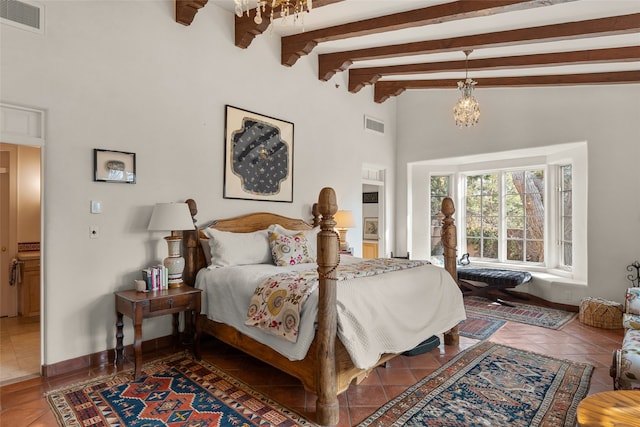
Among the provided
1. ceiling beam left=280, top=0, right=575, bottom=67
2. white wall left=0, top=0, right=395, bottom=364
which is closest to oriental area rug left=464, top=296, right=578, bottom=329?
white wall left=0, top=0, right=395, bottom=364

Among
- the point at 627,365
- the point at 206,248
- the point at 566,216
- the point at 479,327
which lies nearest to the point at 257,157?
the point at 206,248

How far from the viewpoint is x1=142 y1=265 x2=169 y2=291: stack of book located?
3.12 metres

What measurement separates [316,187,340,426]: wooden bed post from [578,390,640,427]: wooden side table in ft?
4.08

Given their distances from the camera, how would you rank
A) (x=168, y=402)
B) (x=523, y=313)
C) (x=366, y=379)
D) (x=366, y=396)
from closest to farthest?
(x=168, y=402), (x=366, y=396), (x=366, y=379), (x=523, y=313)

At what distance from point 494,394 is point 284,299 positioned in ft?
5.37

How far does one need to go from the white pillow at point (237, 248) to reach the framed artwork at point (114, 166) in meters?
0.85

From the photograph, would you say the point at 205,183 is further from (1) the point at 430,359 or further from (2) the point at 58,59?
(1) the point at 430,359

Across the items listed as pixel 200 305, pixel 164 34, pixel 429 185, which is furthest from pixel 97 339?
pixel 429 185

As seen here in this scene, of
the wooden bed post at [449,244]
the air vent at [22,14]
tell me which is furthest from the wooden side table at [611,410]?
the air vent at [22,14]

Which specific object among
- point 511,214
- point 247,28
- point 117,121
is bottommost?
point 511,214

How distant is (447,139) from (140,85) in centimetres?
459

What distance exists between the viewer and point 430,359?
10.6ft

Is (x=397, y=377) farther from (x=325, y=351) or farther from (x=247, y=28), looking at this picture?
(x=247, y=28)

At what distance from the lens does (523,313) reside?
15.6 feet
